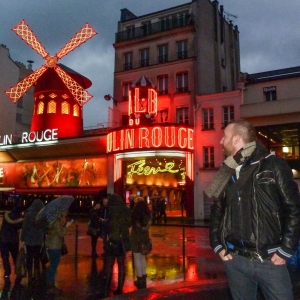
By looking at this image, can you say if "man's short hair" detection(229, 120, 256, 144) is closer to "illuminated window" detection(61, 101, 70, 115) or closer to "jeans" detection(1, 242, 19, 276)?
"jeans" detection(1, 242, 19, 276)

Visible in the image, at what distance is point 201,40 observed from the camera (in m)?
23.4

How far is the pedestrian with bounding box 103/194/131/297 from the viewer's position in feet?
18.5

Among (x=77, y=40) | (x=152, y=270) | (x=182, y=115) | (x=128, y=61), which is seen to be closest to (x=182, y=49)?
(x=128, y=61)

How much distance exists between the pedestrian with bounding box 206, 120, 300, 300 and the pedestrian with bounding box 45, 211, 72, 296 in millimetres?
3826

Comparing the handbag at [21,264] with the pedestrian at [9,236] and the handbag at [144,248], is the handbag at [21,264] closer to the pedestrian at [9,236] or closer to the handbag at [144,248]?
the pedestrian at [9,236]

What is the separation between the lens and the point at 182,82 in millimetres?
22984

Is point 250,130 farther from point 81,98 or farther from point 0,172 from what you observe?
point 0,172

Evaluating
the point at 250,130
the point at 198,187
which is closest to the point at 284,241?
the point at 250,130

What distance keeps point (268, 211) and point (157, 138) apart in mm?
18490

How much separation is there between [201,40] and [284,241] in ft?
73.5

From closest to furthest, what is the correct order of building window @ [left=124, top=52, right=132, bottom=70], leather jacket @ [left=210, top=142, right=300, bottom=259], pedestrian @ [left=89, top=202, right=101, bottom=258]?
leather jacket @ [left=210, top=142, right=300, bottom=259], pedestrian @ [left=89, top=202, right=101, bottom=258], building window @ [left=124, top=52, right=132, bottom=70]

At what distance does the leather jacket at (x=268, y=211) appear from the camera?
7.28 feet

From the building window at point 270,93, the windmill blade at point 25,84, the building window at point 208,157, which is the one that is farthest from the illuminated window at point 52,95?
the building window at point 270,93

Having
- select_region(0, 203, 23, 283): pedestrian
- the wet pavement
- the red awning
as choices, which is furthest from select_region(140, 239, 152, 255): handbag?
the red awning
